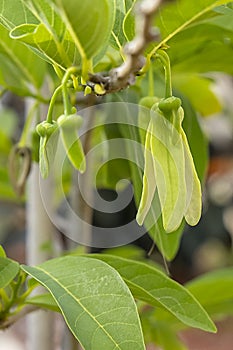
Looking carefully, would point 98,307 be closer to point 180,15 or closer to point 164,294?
point 164,294

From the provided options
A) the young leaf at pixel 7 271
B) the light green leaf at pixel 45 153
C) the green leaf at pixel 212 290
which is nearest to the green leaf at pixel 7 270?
the young leaf at pixel 7 271

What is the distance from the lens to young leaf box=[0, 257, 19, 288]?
0.52 metres

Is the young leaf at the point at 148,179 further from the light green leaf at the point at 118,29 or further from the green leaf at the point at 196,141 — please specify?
the green leaf at the point at 196,141

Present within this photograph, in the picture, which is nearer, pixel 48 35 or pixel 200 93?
pixel 48 35

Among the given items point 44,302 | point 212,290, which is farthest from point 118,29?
point 212,290

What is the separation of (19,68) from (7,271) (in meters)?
0.28

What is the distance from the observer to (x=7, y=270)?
52 centimetres

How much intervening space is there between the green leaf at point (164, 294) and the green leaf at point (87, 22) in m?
0.21

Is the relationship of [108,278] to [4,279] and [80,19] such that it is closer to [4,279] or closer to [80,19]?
[4,279]

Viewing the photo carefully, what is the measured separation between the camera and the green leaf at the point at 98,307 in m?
0.45

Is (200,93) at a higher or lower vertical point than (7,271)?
lower

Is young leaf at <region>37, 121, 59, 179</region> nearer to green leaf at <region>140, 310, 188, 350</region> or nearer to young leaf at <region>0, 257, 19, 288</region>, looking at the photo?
young leaf at <region>0, 257, 19, 288</region>

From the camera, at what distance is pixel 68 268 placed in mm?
521

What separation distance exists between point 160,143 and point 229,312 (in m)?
0.50
